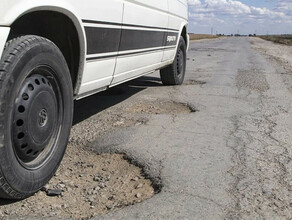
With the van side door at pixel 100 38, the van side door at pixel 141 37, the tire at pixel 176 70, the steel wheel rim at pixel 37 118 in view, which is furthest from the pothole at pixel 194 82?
the steel wheel rim at pixel 37 118

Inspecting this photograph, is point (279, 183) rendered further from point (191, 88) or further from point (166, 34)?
point (191, 88)

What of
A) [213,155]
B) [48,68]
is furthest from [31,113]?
[213,155]

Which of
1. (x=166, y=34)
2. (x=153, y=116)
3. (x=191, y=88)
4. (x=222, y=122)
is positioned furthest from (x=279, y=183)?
(x=191, y=88)

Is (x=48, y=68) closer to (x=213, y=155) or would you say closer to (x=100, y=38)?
(x=100, y=38)

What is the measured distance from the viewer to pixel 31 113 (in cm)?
267

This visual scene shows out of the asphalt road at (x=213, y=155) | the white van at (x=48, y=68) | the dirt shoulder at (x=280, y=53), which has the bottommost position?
the asphalt road at (x=213, y=155)

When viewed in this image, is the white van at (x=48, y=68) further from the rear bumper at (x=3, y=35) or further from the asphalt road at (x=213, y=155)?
the asphalt road at (x=213, y=155)

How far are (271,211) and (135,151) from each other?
1.51 metres

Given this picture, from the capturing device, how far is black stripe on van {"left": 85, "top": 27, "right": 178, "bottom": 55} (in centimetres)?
348

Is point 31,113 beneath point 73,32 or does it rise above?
beneath

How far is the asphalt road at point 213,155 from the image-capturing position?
269cm

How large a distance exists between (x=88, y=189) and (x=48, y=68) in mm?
964

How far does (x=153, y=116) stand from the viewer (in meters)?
5.20

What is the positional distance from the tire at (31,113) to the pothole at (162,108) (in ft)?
8.03
